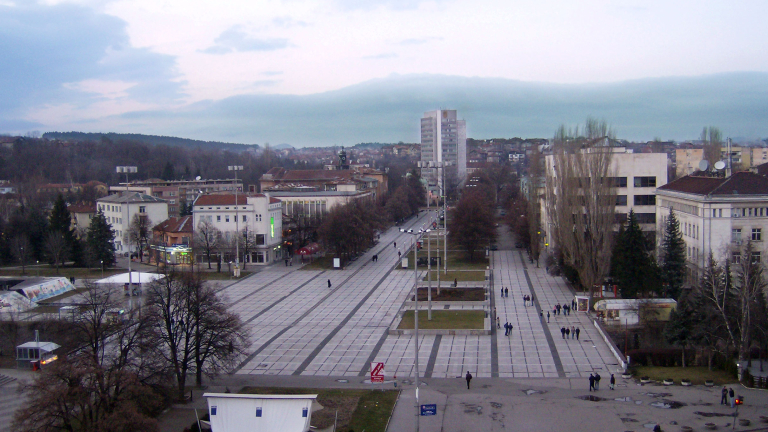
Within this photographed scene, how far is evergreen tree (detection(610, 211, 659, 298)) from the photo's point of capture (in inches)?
1495

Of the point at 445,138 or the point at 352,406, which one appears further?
the point at 445,138

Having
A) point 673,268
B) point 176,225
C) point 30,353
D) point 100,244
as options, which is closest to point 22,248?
point 100,244

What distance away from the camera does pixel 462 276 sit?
51.3m

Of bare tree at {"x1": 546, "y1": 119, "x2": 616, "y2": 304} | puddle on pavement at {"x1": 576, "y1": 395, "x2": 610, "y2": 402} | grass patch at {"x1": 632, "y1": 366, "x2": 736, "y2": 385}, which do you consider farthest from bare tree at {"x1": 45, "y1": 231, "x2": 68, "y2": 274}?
grass patch at {"x1": 632, "y1": 366, "x2": 736, "y2": 385}

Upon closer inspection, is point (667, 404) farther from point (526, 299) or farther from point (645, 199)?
point (645, 199)

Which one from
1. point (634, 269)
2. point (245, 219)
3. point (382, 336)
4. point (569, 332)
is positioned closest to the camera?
point (569, 332)

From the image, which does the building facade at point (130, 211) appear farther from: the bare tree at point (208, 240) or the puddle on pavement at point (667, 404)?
the puddle on pavement at point (667, 404)

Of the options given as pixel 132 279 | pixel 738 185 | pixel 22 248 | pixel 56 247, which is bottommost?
pixel 132 279

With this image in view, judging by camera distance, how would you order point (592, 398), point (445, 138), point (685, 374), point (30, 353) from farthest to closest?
point (445, 138), point (30, 353), point (685, 374), point (592, 398)

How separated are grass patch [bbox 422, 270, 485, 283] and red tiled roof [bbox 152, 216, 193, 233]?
84.5 ft

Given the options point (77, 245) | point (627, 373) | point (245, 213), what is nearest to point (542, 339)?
point (627, 373)

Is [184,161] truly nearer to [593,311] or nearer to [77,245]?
[77,245]

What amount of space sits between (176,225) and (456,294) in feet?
113

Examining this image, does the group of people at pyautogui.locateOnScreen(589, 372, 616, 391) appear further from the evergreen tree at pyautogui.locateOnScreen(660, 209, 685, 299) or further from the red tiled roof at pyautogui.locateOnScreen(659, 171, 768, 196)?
the red tiled roof at pyautogui.locateOnScreen(659, 171, 768, 196)
